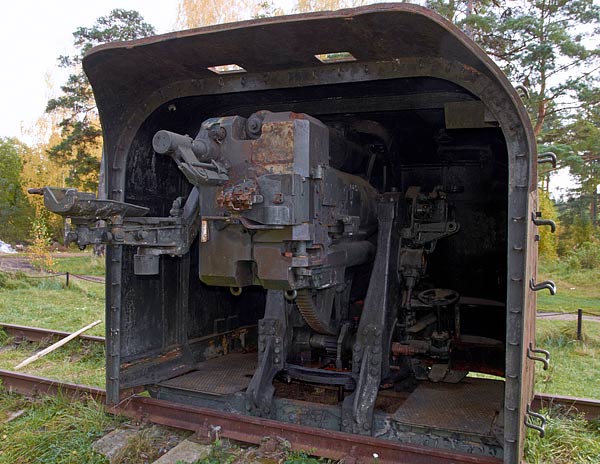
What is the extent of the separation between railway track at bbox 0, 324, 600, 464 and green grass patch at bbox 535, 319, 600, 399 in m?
1.62

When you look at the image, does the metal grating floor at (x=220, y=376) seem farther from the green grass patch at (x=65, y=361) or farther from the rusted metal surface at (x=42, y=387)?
the green grass patch at (x=65, y=361)

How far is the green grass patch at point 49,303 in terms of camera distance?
34.7ft

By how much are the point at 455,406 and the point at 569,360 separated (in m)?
4.62

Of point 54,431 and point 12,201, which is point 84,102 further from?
point 54,431

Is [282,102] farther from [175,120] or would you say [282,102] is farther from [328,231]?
[328,231]

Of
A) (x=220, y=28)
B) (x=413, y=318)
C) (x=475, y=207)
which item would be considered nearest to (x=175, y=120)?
(x=220, y=28)

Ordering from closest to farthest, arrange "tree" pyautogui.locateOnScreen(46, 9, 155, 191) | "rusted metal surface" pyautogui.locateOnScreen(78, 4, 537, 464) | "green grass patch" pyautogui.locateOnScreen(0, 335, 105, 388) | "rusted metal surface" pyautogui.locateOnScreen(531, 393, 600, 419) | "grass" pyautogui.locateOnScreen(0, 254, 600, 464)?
"rusted metal surface" pyautogui.locateOnScreen(78, 4, 537, 464) < "grass" pyautogui.locateOnScreen(0, 254, 600, 464) < "rusted metal surface" pyautogui.locateOnScreen(531, 393, 600, 419) < "green grass patch" pyautogui.locateOnScreen(0, 335, 105, 388) < "tree" pyautogui.locateOnScreen(46, 9, 155, 191)

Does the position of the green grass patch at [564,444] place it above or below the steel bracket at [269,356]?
below

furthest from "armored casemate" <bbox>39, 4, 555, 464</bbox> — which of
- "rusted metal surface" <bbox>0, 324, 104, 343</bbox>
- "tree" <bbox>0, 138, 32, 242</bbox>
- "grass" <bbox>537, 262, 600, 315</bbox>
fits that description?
"tree" <bbox>0, 138, 32, 242</bbox>

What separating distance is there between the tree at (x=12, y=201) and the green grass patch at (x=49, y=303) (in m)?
22.2

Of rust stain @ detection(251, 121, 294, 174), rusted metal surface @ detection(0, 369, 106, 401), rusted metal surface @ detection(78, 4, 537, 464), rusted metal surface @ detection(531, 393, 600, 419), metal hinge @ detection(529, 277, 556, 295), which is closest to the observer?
rusted metal surface @ detection(78, 4, 537, 464)

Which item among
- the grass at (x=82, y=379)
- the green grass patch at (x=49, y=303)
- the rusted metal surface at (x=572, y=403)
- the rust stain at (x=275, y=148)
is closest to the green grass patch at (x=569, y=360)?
the grass at (x=82, y=379)

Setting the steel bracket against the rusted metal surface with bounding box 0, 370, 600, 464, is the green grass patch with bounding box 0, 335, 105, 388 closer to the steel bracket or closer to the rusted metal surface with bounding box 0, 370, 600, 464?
the rusted metal surface with bounding box 0, 370, 600, 464

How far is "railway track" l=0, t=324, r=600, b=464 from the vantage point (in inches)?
158
